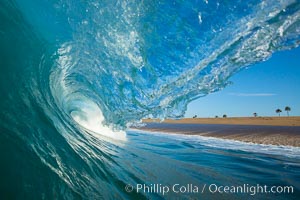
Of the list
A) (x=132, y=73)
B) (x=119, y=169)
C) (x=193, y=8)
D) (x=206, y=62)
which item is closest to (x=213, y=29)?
(x=193, y=8)

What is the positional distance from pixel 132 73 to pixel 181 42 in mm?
1666

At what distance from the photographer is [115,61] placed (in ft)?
19.3

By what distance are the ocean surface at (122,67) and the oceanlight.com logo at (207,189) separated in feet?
0.34

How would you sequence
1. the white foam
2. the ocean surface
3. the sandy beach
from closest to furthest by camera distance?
the ocean surface
the white foam
the sandy beach

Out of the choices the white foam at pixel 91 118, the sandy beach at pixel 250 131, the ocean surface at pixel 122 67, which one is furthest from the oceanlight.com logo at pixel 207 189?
the sandy beach at pixel 250 131

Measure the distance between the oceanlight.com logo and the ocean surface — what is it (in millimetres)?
103

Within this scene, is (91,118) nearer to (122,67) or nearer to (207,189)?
(122,67)

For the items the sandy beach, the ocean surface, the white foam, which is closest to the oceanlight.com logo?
the ocean surface

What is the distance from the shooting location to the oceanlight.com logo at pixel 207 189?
3726mm

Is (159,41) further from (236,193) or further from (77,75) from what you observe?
(77,75)

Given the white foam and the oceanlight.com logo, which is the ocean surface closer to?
the oceanlight.com logo

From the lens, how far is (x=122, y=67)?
6.01 m

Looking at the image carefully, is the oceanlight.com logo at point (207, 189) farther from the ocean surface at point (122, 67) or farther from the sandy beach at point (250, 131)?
the sandy beach at point (250, 131)

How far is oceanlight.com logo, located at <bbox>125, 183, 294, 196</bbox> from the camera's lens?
3726 millimetres
